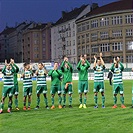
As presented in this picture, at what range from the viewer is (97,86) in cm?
1428

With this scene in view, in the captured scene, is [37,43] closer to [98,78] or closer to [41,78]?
[41,78]

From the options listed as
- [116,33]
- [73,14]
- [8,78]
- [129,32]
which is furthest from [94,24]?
[8,78]

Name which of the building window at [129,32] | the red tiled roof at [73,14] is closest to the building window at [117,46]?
the building window at [129,32]

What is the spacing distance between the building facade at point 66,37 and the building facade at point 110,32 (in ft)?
14.7

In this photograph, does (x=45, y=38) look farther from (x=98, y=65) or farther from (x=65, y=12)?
(x=98, y=65)

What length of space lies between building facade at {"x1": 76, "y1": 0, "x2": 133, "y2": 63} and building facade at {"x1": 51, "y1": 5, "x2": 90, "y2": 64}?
4.48m

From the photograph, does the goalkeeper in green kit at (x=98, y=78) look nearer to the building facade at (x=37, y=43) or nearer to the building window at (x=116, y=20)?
the building window at (x=116, y=20)

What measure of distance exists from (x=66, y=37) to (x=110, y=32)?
18.5m

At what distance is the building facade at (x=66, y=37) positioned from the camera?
80.9 meters

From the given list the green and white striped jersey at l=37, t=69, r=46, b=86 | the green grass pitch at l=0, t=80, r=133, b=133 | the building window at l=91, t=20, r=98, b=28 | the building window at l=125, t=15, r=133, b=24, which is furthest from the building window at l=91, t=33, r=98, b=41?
the green grass pitch at l=0, t=80, r=133, b=133

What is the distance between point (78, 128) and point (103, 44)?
2503 inches

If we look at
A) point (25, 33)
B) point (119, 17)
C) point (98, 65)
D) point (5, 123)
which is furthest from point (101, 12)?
point (5, 123)

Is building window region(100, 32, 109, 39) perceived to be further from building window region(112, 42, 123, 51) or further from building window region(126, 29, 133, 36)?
building window region(126, 29, 133, 36)

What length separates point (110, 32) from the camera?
69688 millimetres
